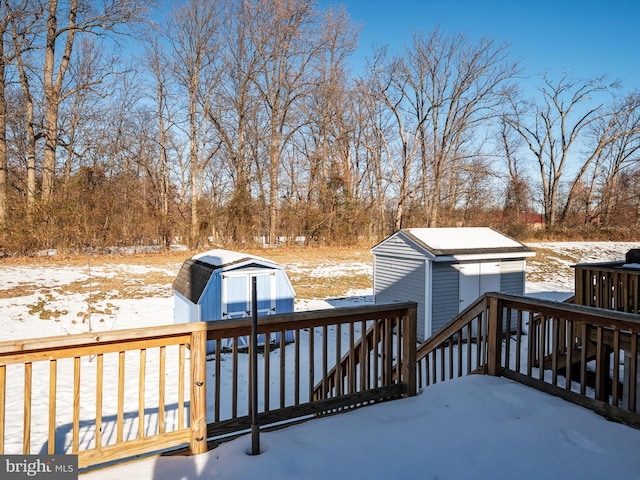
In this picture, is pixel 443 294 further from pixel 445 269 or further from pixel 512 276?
pixel 512 276

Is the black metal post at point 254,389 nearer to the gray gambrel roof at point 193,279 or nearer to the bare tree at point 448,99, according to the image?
the gray gambrel roof at point 193,279

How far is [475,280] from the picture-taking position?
904cm

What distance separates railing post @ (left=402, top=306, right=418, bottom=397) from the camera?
9.95 feet

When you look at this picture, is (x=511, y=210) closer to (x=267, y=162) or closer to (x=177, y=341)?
(x=267, y=162)

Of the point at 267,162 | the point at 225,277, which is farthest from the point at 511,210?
the point at 225,277

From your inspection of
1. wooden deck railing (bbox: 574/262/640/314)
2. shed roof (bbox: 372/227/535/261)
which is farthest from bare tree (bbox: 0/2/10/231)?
wooden deck railing (bbox: 574/262/640/314)

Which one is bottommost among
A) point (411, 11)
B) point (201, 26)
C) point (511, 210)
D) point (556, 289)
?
point (556, 289)

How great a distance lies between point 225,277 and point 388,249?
432 centimetres

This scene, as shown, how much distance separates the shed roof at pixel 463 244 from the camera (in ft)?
28.5

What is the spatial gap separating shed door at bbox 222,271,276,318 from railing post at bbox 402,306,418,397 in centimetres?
496

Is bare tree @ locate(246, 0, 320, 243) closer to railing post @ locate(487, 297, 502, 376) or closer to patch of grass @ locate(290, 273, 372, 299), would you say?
patch of grass @ locate(290, 273, 372, 299)

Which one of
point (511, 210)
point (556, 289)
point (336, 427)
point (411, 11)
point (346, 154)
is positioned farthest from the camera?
point (511, 210)

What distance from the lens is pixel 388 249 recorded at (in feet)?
33.1

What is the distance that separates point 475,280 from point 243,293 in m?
5.17
